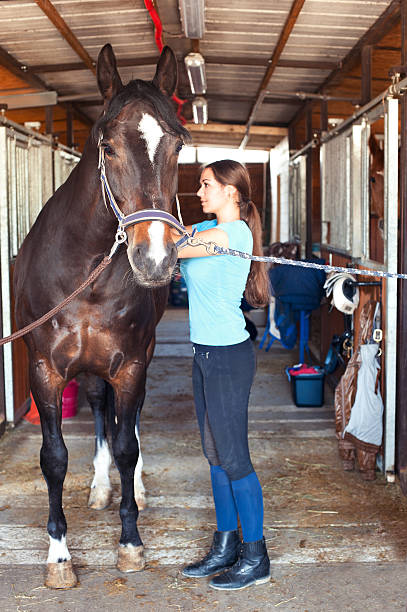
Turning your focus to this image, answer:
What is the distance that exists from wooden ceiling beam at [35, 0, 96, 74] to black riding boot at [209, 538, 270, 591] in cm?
314

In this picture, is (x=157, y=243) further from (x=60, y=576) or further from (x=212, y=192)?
(x=60, y=576)

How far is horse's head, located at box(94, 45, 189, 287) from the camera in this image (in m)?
1.98

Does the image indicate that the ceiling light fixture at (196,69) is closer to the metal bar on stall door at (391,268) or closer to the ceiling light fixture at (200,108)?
the ceiling light fixture at (200,108)

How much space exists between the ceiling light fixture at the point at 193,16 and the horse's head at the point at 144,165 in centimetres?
177

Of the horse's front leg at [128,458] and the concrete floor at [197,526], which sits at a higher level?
the horse's front leg at [128,458]

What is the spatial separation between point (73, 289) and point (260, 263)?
0.72 meters

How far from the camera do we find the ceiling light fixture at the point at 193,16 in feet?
Result: 12.3

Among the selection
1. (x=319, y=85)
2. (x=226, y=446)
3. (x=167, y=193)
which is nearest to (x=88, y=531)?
(x=226, y=446)

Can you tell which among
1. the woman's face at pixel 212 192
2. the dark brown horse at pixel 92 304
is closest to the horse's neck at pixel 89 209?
the dark brown horse at pixel 92 304

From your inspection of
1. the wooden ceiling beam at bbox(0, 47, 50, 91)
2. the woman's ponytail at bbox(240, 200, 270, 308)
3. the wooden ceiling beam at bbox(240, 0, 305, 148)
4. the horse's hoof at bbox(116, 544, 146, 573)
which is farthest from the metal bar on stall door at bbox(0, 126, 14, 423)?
the woman's ponytail at bbox(240, 200, 270, 308)

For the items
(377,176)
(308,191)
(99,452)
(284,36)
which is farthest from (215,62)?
(99,452)

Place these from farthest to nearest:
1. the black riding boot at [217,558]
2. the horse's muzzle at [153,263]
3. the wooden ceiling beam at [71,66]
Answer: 1. the wooden ceiling beam at [71,66]
2. the black riding boot at [217,558]
3. the horse's muzzle at [153,263]

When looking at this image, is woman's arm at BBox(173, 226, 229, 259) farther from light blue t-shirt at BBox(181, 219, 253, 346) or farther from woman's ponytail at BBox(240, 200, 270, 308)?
woman's ponytail at BBox(240, 200, 270, 308)

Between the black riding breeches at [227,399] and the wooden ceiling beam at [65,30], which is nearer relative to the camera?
the black riding breeches at [227,399]
